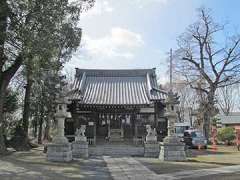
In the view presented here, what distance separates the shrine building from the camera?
3353 cm

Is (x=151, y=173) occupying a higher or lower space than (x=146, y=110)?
lower

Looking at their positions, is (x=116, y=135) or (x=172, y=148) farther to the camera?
(x=116, y=135)

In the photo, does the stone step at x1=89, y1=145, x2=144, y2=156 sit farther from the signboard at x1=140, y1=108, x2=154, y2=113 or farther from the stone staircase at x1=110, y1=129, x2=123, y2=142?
the signboard at x1=140, y1=108, x2=154, y2=113

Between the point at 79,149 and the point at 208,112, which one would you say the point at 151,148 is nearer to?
the point at 79,149

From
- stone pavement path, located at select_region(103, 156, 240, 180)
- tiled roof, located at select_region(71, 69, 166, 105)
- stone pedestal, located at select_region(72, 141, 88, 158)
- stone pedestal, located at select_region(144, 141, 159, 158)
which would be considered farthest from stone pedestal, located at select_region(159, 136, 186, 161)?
tiled roof, located at select_region(71, 69, 166, 105)

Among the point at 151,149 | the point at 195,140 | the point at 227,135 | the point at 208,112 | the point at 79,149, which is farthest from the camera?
the point at 208,112

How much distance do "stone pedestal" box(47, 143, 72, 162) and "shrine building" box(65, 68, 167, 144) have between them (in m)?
10.0

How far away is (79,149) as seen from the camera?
89.3 feet

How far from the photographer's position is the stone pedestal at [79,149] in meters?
26.9

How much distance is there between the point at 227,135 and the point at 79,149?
21.7 m

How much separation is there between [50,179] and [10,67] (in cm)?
1073

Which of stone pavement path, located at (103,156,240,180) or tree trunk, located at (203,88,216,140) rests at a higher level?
tree trunk, located at (203,88,216,140)

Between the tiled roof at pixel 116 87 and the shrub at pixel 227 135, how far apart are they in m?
11.3

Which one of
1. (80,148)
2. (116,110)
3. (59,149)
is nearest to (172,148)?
(59,149)
